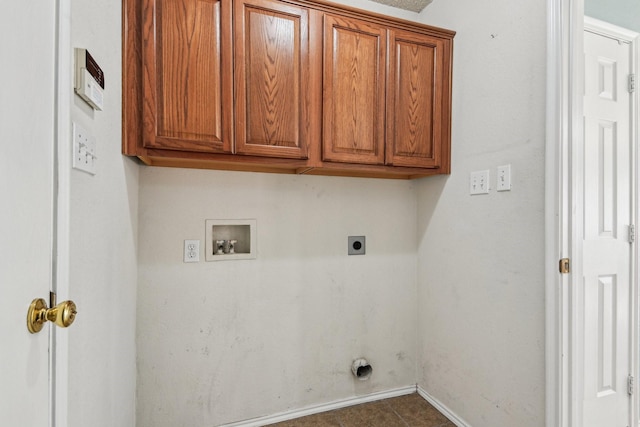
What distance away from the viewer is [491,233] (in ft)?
5.31

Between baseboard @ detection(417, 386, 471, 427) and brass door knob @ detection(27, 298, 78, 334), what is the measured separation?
202 centimetres

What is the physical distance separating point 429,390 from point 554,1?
2.24 metres

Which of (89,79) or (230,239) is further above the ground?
(89,79)

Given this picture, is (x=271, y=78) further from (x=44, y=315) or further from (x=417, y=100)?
(x=44, y=315)

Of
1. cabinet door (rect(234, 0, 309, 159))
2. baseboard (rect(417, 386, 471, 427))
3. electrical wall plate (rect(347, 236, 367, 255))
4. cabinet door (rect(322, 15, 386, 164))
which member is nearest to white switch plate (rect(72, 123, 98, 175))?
cabinet door (rect(234, 0, 309, 159))

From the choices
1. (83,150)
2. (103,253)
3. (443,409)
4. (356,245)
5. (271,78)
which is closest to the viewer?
(83,150)

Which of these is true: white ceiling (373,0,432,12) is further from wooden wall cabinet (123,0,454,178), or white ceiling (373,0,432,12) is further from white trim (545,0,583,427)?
white trim (545,0,583,427)

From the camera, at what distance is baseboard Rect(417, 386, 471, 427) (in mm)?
1793

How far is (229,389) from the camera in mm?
1776

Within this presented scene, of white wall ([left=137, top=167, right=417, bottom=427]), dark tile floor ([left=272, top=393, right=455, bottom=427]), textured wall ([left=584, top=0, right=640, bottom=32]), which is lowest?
dark tile floor ([left=272, top=393, right=455, bottom=427])

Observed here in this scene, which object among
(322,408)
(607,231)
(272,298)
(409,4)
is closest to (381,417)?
(322,408)

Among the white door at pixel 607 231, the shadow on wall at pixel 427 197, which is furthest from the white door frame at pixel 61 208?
the white door at pixel 607 231

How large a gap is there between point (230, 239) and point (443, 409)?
1687mm

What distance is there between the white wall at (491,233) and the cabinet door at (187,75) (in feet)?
4.33
